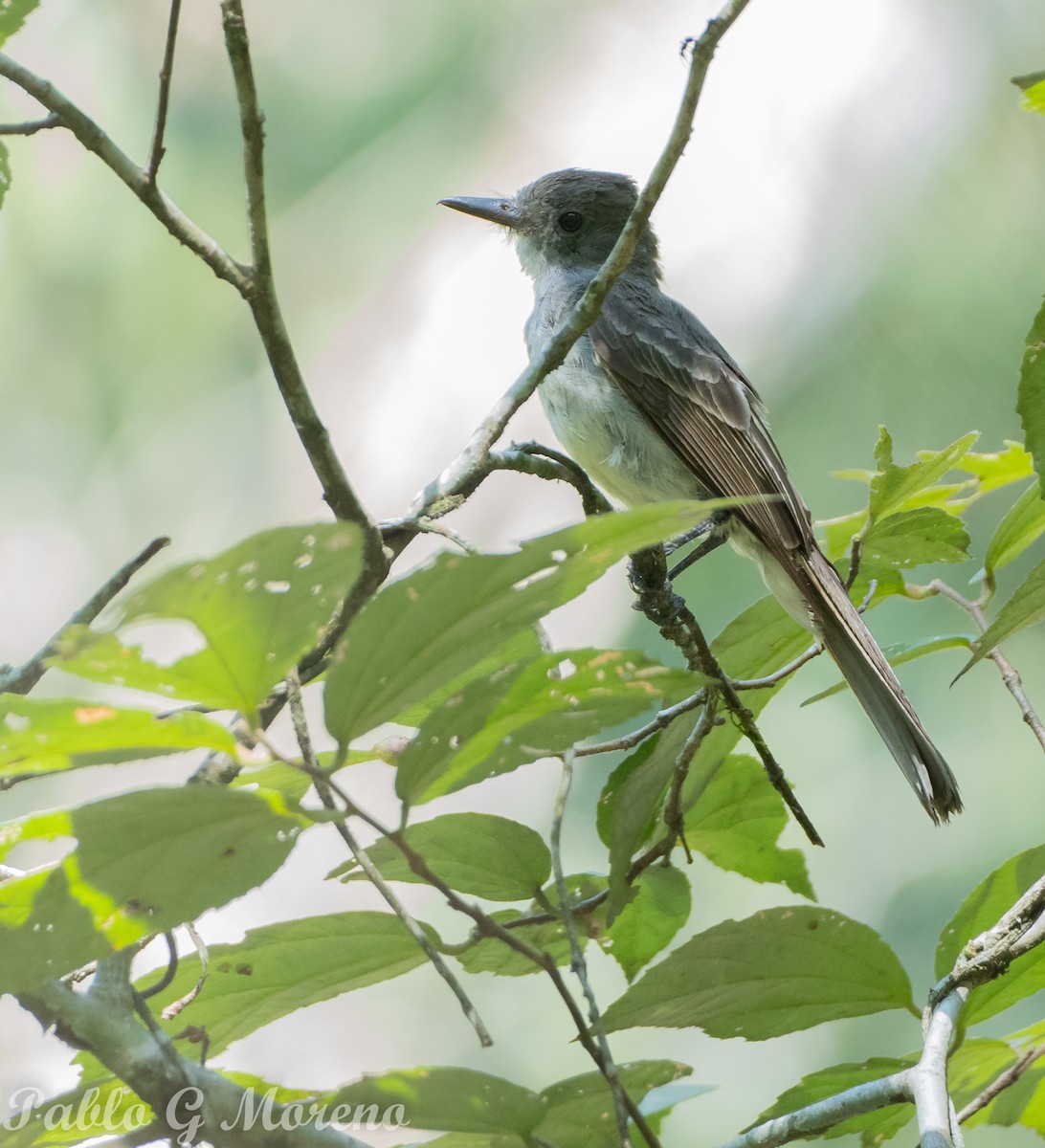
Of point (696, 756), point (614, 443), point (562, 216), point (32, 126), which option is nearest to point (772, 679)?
point (696, 756)

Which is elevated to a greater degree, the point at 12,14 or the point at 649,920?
the point at 12,14

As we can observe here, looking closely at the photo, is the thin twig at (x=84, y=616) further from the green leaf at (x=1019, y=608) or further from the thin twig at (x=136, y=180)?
the green leaf at (x=1019, y=608)

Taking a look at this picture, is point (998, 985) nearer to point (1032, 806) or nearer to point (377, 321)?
Answer: point (1032, 806)

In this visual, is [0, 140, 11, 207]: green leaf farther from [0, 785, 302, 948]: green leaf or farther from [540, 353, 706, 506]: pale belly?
[540, 353, 706, 506]: pale belly

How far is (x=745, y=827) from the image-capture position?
3.27ft

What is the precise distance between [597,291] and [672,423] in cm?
123

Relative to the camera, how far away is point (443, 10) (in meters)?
6.03

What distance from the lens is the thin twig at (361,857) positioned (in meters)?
0.54

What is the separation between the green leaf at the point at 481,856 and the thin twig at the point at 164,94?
44 cm

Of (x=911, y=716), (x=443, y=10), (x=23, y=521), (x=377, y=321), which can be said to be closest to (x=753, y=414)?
(x=911, y=716)

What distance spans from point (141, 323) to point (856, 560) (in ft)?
17.1

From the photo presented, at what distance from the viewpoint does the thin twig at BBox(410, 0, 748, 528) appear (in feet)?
2.33

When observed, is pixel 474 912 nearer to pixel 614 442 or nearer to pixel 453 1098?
pixel 453 1098

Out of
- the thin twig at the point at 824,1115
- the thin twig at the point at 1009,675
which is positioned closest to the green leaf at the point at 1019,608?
the thin twig at the point at 1009,675
